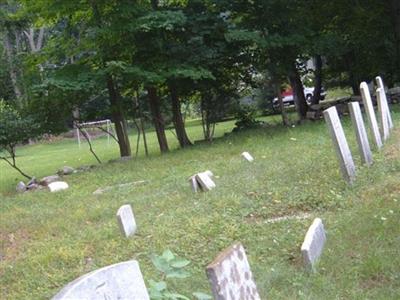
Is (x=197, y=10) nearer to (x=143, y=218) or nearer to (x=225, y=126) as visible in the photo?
(x=225, y=126)

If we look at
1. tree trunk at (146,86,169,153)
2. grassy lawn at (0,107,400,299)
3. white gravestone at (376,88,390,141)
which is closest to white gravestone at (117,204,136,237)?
grassy lawn at (0,107,400,299)

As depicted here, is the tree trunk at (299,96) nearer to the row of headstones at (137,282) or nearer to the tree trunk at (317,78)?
the tree trunk at (317,78)

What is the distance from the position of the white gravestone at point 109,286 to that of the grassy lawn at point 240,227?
6.45 ft

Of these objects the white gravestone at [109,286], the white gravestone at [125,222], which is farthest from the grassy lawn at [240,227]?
the white gravestone at [109,286]

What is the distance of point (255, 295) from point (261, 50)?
43.1 ft

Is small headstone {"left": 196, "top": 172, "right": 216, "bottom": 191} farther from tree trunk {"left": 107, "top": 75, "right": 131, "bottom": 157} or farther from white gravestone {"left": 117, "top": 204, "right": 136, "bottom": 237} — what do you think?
tree trunk {"left": 107, "top": 75, "right": 131, "bottom": 157}

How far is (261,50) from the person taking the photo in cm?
1558

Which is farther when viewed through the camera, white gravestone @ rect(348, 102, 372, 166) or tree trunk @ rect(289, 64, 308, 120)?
tree trunk @ rect(289, 64, 308, 120)

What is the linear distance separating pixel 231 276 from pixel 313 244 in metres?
2.17

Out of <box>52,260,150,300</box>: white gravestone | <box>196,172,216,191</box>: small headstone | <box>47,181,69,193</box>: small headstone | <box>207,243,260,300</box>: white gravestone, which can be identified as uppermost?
<box>52,260,150,300</box>: white gravestone

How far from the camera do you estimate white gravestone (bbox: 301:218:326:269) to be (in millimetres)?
4496

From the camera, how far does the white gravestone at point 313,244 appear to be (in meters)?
4.50

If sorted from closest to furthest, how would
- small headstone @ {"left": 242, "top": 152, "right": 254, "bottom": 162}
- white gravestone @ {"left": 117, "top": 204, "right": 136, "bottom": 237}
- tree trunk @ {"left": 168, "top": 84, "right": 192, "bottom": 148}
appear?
white gravestone @ {"left": 117, "top": 204, "right": 136, "bottom": 237} < small headstone @ {"left": 242, "top": 152, "right": 254, "bottom": 162} < tree trunk @ {"left": 168, "top": 84, "right": 192, "bottom": 148}

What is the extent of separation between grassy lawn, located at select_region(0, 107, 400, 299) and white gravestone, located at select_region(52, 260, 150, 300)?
6.45ft
